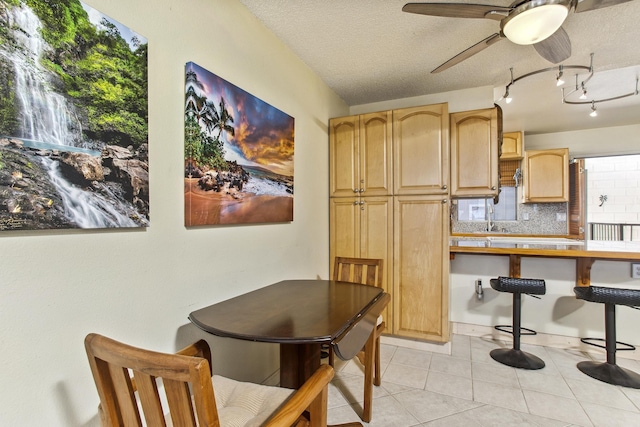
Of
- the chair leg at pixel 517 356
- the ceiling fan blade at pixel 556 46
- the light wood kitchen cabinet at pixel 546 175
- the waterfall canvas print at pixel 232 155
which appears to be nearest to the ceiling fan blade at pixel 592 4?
the ceiling fan blade at pixel 556 46

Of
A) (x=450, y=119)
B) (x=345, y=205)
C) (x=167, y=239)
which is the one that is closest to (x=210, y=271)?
(x=167, y=239)

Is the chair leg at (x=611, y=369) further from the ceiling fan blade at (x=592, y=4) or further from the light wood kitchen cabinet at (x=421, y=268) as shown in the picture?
the ceiling fan blade at (x=592, y=4)

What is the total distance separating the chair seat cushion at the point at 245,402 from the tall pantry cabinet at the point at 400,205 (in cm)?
173

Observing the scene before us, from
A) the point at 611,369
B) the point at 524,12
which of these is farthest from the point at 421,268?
the point at 524,12

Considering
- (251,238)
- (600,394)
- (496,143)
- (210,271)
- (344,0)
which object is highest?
(344,0)

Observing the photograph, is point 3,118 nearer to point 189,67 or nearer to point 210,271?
point 189,67

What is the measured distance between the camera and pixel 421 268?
2645 mm

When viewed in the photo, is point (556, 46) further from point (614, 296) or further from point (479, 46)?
point (614, 296)

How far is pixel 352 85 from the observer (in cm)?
290

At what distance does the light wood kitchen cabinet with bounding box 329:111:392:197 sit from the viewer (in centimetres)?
278

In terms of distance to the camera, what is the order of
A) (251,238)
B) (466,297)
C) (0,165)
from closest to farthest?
(0,165) < (251,238) < (466,297)

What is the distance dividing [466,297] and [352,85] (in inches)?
92.2

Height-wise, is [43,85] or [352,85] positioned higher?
[352,85]

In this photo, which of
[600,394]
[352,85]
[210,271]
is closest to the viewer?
[210,271]
